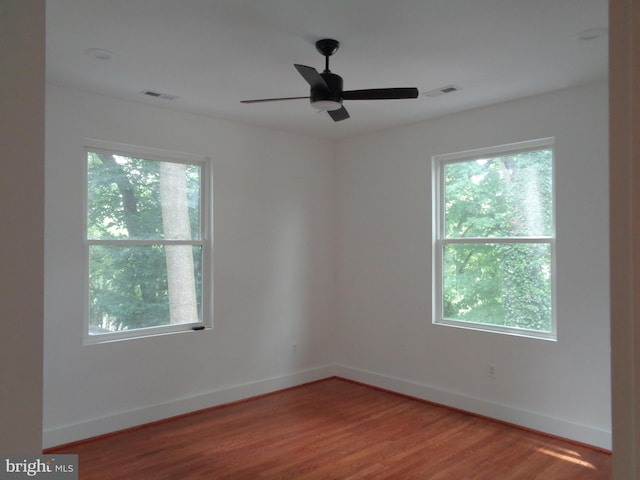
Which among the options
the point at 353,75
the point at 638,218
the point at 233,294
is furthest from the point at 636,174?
the point at 233,294

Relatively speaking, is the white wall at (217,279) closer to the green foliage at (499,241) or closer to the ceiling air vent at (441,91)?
the green foliage at (499,241)

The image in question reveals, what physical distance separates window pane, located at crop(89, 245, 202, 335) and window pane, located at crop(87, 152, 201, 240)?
0.16m

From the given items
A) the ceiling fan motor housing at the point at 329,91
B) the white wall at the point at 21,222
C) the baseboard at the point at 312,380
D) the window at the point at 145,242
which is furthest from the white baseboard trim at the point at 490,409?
the white wall at the point at 21,222

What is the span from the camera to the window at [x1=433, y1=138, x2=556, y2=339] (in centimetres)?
399

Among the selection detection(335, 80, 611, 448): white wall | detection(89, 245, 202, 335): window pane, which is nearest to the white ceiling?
detection(335, 80, 611, 448): white wall

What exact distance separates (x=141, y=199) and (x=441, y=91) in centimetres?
282

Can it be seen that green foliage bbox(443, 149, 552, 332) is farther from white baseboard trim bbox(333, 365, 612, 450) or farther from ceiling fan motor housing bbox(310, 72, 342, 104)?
ceiling fan motor housing bbox(310, 72, 342, 104)

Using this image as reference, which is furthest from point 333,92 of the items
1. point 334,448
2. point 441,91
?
point 334,448

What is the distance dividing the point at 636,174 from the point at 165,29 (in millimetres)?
2786

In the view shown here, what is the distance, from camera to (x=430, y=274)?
4.71m

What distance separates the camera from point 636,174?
1.48 ft

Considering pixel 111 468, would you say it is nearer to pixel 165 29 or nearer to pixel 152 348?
pixel 152 348

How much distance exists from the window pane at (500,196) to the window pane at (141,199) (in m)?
2.63

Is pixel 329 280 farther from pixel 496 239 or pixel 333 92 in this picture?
pixel 333 92
